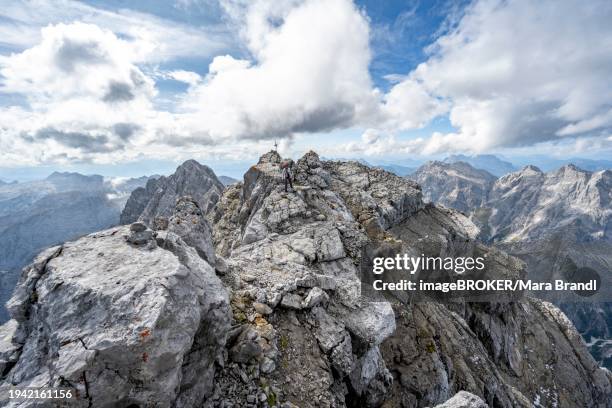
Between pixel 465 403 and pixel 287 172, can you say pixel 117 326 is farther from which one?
pixel 287 172

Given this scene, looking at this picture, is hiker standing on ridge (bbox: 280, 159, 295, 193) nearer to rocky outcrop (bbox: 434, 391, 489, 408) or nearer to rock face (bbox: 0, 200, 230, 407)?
rock face (bbox: 0, 200, 230, 407)

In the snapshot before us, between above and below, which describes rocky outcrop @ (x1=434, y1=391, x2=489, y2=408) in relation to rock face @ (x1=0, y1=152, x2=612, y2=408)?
below

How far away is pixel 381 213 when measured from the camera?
46.2 m

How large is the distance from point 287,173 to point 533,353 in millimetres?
55601

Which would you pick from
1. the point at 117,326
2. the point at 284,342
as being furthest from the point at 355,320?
the point at 117,326

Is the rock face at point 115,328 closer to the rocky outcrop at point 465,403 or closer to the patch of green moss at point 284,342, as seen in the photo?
the patch of green moss at point 284,342

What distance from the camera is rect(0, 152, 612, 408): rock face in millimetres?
10516

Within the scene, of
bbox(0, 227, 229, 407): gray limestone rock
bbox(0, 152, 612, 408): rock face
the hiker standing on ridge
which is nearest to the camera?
bbox(0, 227, 229, 407): gray limestone rock

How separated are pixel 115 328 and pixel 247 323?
24.6 ft

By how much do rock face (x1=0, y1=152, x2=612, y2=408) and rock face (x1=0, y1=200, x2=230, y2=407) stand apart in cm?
4

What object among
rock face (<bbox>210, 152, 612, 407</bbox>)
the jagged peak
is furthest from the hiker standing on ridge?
the jagged peak

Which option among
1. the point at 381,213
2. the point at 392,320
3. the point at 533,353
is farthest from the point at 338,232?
the point at 533,353

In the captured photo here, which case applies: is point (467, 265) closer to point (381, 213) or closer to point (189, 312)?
point (381, 213)

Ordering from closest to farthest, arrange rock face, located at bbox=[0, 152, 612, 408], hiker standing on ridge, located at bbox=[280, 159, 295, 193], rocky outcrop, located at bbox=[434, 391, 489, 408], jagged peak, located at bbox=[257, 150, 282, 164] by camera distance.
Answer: rock face, located at bbox=[0, 152, 612, 408], rocky outcrop, located at bbox=[434, 391, 489, 408], hiker standing on ridge, located at bbox=[280, 159, 295, 193], jagged peak, located at bbox=[257, 150, 282, 164]
